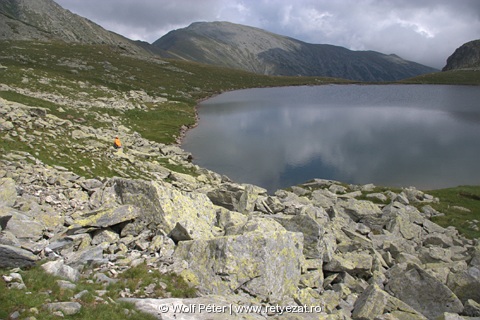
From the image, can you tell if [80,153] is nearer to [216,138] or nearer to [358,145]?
[216,138]

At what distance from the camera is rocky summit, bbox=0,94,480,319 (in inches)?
481

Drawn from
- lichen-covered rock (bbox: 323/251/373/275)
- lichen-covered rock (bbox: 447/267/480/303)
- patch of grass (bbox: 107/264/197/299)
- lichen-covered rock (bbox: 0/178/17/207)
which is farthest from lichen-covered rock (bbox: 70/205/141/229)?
lichen-covered rock (bbox: 447/267/480/303)

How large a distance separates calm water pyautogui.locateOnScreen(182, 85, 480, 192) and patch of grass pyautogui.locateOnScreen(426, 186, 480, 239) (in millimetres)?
5942

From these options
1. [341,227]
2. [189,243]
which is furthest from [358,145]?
[189,243]

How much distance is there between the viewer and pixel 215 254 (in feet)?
45.0

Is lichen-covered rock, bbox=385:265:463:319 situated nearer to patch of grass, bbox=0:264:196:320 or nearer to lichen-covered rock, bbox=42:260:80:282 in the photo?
patch of grass, bbox=0:264:196:320

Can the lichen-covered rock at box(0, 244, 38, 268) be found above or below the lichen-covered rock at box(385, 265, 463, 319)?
above

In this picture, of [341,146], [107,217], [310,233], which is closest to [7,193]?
[107,217]

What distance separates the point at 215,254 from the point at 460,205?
36.2 metres

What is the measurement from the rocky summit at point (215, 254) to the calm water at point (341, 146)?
28298mm

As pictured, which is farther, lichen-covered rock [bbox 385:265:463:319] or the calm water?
the calm water

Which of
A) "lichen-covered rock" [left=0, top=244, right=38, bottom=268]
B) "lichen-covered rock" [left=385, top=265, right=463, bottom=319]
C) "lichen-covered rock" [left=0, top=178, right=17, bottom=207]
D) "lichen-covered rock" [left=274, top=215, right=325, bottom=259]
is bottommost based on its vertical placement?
"lichen-covered rock" [left=385, top=265, right=463, bottom=319]

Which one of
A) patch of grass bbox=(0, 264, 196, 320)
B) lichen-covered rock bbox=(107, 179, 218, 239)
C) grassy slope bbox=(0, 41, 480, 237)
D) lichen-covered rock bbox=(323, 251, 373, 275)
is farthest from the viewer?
grassy slope bbox=(0, 41, 480, 237)

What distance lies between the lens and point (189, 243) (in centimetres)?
1450
